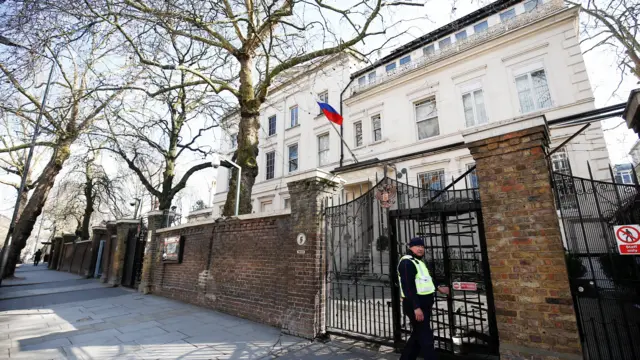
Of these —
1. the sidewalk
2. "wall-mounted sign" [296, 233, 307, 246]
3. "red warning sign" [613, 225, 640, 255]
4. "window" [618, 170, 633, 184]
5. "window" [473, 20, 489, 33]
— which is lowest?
the sidewalk

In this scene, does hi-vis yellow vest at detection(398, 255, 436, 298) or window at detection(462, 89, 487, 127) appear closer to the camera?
hi-vis yellow vest at detection(398, 255, 436, 298)

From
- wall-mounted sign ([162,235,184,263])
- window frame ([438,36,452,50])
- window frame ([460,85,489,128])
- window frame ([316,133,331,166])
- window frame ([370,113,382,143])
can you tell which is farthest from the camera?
window frame ([316,133,331,166])

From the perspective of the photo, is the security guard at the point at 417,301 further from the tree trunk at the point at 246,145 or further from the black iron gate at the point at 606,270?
the tree trunk at the point at 246,145

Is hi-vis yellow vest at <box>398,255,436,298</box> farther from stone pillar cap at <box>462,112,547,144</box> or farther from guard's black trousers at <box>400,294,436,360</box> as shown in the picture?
stone pillar cap at <box>462,112,547,144</box>

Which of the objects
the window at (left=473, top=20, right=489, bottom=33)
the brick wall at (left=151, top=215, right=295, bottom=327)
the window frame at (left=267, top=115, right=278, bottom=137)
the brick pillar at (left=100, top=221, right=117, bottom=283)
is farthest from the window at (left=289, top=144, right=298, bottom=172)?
the window at (left=473, top=20, right=489, bottom=33)

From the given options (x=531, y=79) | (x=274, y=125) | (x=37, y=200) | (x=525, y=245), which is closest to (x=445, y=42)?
(x=531, y=79)

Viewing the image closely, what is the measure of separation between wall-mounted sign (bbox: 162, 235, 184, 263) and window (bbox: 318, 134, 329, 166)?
408 inches

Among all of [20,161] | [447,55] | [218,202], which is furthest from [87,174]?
[447,55]

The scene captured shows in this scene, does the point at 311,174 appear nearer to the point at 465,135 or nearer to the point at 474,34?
the point at 465,135

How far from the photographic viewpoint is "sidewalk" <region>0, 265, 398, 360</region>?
4.50 metres

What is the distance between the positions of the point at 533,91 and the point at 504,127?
11035mm

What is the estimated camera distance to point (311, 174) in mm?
5625

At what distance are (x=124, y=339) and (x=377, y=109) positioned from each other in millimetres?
14711

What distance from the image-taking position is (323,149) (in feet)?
60.9
